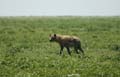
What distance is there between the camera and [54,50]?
23484 millimetres

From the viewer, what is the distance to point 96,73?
566 inches

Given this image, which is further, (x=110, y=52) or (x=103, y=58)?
(x=110, y=52)

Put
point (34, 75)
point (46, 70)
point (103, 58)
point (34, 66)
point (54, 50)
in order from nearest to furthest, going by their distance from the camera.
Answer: point (34, 75) → point (46, 70) → point (34, 66) → point (103, 58) → point (54, 50)

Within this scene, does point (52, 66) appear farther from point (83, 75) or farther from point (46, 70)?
point (83, 75)

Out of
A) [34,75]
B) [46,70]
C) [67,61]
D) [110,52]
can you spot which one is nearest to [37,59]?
[67,61]

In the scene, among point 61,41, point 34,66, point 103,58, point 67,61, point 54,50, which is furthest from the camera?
point 54,50

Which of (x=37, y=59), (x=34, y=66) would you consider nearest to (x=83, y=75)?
(x=34, y=66)

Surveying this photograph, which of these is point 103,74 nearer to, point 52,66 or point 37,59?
point 52,66

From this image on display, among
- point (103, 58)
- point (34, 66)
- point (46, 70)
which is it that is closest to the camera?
point (46, 70)

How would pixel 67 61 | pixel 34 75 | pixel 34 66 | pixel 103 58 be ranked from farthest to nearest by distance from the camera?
pixel 103 58, pixel 67 61, pixel 34 66, pixel 34 75

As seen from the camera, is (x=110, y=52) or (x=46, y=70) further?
(x=110, y=52)

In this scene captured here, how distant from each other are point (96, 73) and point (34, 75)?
2856 mm

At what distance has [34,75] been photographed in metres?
14.0

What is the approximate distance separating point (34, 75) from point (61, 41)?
26.5 feet
